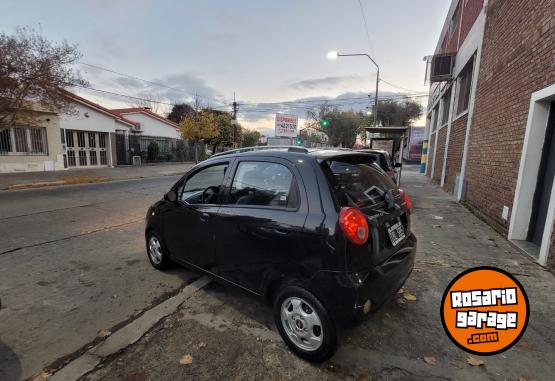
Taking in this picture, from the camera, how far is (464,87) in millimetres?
11203

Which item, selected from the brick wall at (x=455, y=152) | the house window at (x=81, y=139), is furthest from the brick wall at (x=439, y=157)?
the house window at (x=81, y=139)

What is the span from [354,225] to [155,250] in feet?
9.87

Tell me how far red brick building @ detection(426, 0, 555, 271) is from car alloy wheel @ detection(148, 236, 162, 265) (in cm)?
536

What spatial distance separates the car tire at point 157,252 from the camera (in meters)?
3.85

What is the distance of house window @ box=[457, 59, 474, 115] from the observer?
34.1ft

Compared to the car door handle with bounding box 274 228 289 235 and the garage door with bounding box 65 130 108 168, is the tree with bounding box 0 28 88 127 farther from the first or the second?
the car door handle with bounding box 274 228 289 235

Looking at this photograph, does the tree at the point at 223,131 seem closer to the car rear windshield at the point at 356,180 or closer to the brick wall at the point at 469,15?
the brick wall at the point at 469,15

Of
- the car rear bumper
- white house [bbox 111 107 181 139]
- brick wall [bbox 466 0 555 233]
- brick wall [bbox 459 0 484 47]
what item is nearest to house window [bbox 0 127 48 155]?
white house [bbox 111 107 181 139]

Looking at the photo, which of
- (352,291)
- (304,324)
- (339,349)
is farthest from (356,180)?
(339,349)

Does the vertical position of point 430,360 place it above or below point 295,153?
below

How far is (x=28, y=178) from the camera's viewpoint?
45.0ft

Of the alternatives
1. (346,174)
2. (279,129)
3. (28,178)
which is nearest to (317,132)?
(279,129)

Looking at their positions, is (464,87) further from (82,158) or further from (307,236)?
(82,158)

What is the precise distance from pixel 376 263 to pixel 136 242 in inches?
174
